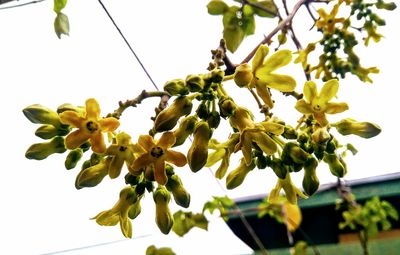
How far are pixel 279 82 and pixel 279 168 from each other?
21 cm

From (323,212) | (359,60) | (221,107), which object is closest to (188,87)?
(221,107)

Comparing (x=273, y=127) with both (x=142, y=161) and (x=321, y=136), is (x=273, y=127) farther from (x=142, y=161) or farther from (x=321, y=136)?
(x=142, y=161)

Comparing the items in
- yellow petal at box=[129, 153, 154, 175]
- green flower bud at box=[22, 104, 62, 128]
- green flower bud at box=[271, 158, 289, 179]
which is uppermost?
green flower bud at box=[22, 104, 62, 128]

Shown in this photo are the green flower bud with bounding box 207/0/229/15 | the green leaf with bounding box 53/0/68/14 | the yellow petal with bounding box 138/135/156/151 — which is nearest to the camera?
the yellow petal with bounding box 138/135/156/151

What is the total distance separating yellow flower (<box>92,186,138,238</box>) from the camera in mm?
989

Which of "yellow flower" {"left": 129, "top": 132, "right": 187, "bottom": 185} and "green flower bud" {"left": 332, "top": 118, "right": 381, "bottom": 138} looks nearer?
"yellow flower" {"left": 129, "top": 132, "right": 187, "bottom": 185}

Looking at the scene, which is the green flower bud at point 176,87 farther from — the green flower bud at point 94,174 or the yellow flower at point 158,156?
the green flower bud at point 94,174

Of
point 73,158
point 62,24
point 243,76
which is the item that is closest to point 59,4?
point 62,24

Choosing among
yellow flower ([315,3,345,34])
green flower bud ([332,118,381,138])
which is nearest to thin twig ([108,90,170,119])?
green flower bud ([332,118,381,138])

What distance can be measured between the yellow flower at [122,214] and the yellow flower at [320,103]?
434mm

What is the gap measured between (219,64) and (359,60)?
1575 mm

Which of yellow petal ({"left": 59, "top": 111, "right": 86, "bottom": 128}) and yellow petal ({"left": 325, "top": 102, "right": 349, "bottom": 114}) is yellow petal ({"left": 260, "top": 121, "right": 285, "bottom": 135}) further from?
yellow petal ({"left": 59, "top": 111, "right": 86, "bottom": 128})

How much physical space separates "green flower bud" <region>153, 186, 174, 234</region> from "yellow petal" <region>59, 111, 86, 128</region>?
24 cm

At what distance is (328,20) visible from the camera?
2135 mm
